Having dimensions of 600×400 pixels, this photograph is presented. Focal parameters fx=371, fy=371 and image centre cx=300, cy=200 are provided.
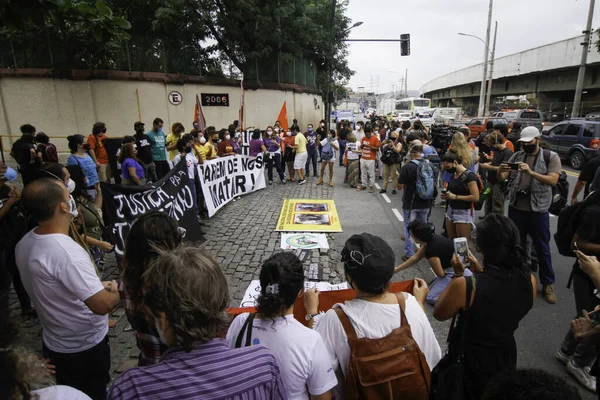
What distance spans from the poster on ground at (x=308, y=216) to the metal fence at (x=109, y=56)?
1006cm

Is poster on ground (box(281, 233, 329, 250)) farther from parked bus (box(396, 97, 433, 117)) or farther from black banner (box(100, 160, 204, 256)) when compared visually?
parked bus (box(396, 97, 433, 117))

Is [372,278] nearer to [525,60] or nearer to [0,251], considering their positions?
[0,251]

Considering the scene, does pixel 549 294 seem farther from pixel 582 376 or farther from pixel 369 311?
pixel 369 311

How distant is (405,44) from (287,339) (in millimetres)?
22161

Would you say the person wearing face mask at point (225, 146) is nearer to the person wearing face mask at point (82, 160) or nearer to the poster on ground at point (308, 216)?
the poster on ground at point (308, 216)

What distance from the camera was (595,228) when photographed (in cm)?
319

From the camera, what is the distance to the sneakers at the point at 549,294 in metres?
4.58

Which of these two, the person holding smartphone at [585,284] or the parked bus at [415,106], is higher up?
the parked bus at [415,106]

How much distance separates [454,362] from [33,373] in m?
1.93

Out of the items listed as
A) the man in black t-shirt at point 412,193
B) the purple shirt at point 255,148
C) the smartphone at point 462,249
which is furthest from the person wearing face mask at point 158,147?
the smartphone at point 462,249

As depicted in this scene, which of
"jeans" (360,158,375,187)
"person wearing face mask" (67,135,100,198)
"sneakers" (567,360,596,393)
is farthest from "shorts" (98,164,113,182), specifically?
"sneakers" (567,360,596,393)

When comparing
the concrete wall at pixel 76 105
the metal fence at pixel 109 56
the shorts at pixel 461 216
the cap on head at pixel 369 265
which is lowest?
the shorts at pixel 461 216

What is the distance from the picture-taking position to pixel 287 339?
5.61 ft

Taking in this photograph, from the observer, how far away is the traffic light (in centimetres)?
2075
